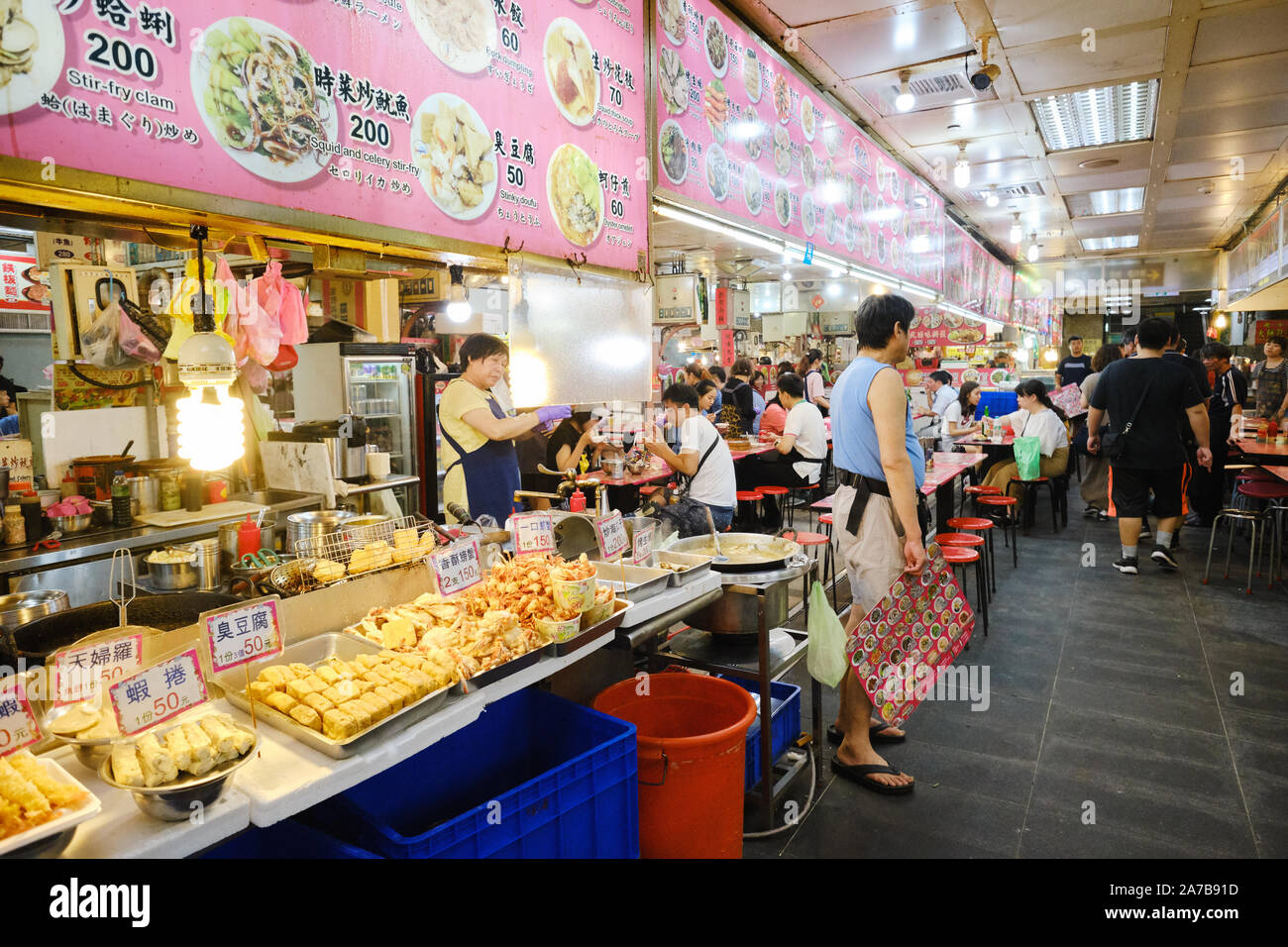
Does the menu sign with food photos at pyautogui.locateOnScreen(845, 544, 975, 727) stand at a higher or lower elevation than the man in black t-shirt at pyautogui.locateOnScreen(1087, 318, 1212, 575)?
lower

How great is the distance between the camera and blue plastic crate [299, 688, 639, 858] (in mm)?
1979

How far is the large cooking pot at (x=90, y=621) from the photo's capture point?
7.65 feet

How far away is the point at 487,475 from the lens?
484cm

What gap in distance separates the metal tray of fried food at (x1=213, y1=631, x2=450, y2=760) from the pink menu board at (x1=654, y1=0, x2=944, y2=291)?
3254 millimetres

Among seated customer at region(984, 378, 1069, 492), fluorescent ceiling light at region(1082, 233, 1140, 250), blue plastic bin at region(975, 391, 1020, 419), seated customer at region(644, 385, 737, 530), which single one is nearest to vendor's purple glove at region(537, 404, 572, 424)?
seated customer at region(644, 385, 737, 530)

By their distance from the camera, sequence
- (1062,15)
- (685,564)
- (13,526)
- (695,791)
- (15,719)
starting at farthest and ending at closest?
(1062,15) < (13,526) < (685,564) < (695,791) < (15,719)

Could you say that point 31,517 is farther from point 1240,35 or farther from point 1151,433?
point 1240,35

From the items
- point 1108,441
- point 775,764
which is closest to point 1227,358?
point 1108,441

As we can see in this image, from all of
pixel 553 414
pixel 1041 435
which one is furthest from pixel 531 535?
pixel 1041 435

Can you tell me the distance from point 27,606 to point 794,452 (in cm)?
753

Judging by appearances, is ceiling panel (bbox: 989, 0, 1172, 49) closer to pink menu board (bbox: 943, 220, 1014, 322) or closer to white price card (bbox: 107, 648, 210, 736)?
pink menu board (bbox: 943, 220, 1014, 322)

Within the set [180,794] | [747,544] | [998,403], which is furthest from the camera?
[998,403]

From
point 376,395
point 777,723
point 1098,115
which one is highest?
point 1098,115
